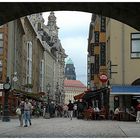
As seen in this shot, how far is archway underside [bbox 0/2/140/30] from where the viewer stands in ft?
64.4

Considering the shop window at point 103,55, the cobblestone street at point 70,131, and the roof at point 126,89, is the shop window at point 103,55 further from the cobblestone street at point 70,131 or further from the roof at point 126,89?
the cobblestone street at point 70,131

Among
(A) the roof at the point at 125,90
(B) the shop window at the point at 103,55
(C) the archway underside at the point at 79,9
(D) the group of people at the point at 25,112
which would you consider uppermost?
(B) the shop window at the point at 103,55

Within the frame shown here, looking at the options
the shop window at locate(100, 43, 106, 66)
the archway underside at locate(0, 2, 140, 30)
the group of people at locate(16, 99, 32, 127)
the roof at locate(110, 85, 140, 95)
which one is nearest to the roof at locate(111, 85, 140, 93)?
the roof at locate(110, 85, 140, 95)

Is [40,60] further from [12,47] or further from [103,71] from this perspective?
[103,71]

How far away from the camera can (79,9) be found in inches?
826

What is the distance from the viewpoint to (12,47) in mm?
68875

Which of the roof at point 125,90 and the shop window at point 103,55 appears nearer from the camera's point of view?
the roof at point 125,90

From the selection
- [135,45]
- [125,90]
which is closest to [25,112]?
[125,90]

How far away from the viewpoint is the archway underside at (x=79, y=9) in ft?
64.4

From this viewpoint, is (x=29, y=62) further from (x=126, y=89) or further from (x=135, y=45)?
(x=126, y=89)

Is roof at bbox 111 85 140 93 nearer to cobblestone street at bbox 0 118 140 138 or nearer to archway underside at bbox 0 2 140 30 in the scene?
cobblestone street at bbox 0 118 140 138

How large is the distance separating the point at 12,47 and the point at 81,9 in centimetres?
4855

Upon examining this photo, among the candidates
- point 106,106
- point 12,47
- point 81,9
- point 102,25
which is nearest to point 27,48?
point 12,47

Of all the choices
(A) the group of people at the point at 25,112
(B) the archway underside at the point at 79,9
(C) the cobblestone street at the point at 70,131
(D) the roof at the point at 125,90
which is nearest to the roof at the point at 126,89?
(D) the roof at the point at 125,90
